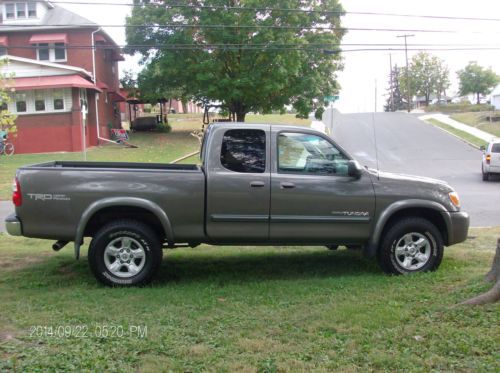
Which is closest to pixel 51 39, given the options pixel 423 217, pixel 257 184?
pixel 257 184

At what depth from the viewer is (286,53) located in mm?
29391

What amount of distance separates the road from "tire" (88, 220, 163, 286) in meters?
6.61

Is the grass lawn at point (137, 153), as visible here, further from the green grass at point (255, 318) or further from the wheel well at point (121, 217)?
the green grass at point (255, 318)

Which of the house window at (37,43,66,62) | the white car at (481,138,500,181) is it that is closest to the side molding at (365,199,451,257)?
the white car at (481,138,500,181)

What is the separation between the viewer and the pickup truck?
579cm

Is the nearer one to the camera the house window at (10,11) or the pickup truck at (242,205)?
the pickup truck at (242,205)

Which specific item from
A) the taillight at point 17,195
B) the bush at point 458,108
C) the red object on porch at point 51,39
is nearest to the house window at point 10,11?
the red object on porch at point 51,39

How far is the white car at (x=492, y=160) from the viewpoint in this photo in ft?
64.9

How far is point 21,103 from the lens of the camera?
30.5m

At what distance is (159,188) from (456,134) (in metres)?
37.9

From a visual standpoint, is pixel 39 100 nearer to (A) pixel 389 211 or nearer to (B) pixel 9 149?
(B) pixel 9 149

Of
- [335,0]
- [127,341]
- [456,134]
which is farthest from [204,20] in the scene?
[127,341]

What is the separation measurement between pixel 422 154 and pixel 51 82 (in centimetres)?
2192

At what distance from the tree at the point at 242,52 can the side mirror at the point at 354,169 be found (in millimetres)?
22700
